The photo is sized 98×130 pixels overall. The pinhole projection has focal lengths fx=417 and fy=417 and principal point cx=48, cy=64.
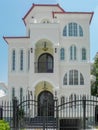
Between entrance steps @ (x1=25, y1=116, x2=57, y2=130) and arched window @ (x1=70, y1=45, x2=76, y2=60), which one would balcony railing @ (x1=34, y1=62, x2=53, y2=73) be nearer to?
arched window @ (x1=70, y1=45, x2=76, y2=60)

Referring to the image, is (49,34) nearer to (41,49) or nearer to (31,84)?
(41,49)

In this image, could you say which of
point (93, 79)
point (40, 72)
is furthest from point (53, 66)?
point (93, 79)

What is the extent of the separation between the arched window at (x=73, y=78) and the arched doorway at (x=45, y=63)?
1.87 m

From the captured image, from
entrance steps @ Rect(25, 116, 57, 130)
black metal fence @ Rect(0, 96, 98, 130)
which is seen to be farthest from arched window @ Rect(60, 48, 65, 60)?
entrance steps @ Rect(25, 116, 57, 130)

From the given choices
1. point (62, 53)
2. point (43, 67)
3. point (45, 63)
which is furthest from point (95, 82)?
point (43, 67)

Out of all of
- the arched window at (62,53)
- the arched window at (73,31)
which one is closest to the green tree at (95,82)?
the arched window at (73,31)

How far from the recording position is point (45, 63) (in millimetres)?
42625

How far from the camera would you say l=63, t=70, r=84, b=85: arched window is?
4122 cm

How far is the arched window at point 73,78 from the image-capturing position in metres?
41.2

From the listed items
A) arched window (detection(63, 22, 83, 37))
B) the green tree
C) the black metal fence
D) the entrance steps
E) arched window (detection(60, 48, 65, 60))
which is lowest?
the entrance steps

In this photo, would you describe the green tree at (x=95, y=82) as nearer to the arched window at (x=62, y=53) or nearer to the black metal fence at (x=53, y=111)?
the arched window at (x=62, y=53)

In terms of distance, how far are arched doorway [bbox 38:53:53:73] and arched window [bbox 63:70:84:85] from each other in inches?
73.8

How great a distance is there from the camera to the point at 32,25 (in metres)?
40.7

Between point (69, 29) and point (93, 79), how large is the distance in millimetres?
9373
